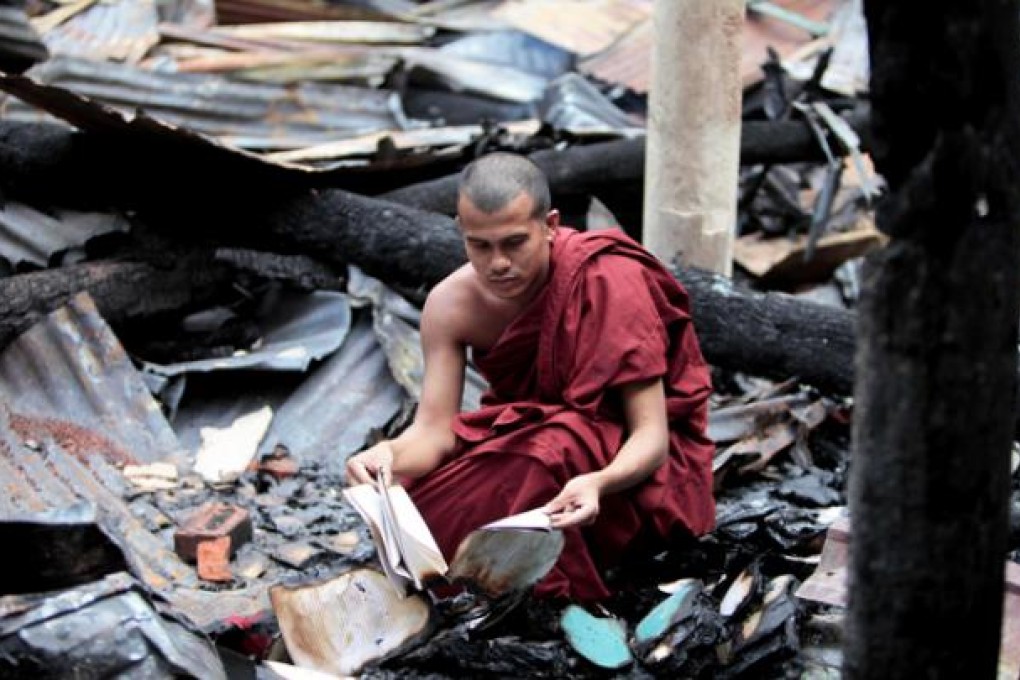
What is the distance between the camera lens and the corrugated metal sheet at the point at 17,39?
23.7ft

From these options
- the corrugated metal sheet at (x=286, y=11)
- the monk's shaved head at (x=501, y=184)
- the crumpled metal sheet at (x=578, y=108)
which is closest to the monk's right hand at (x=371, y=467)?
the monk's shaved head at (x=501, y=184)

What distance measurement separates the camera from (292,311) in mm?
6840

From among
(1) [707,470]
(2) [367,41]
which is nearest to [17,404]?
(1) [707,470]

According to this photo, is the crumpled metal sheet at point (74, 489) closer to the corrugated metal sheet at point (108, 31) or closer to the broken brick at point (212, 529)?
the broken brick at point (212, 529)

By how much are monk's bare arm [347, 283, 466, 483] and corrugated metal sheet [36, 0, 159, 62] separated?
591cm

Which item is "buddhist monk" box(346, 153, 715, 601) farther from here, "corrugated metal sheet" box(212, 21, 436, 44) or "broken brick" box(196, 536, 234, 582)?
"corrugated metal sheet" box(212, 21, 436, 44)

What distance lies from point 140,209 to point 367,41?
410 cm

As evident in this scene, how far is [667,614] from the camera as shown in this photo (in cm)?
385

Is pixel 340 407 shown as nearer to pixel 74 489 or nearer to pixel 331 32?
pixel 74 489

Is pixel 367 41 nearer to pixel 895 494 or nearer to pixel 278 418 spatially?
pixel 278 418

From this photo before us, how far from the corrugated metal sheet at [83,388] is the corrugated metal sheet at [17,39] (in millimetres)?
1922

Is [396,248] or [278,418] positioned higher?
[396,248]

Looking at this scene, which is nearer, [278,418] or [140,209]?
[278,418]

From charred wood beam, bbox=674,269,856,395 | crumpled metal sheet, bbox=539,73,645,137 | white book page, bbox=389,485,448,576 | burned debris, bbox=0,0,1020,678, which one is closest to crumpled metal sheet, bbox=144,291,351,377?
burned debris, bbox=0,0,1020,678
